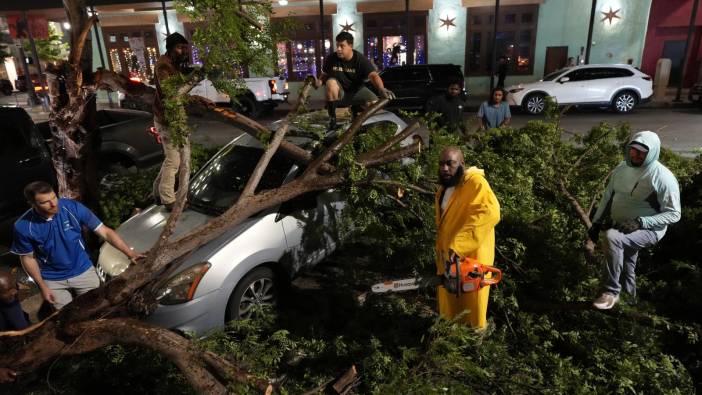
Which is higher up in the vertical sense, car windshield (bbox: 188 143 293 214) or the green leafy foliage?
car windshield (bbox: 188 143 293 214)

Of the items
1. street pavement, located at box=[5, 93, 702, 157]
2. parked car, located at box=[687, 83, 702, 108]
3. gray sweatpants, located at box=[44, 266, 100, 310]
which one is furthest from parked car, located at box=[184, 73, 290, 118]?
parked car, located at box=[687, 83, 702, 108]

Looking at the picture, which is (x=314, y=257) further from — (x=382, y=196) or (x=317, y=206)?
(x=382, y=196)

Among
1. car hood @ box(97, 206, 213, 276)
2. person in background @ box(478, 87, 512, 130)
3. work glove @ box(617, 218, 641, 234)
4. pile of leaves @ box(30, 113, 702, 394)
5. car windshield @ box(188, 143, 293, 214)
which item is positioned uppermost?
person in background @ box(478, 87, 512, 130)

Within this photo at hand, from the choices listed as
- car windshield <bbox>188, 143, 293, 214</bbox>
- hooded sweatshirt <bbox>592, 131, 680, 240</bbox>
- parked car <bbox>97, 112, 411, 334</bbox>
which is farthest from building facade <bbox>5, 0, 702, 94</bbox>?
hooded sweatshirt <bbox>592, 131, 680, 240</bbox>

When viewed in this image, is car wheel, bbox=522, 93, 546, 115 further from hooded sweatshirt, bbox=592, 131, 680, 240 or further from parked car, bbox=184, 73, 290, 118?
hooded sweatshirt, bbox=592, 131, 680, 240

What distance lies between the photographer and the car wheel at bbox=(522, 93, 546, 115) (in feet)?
48.0

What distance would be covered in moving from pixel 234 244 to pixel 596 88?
14.3 metres

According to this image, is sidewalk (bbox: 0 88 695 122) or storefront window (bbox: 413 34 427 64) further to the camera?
storefront window (bbox: 413 34 427 64)

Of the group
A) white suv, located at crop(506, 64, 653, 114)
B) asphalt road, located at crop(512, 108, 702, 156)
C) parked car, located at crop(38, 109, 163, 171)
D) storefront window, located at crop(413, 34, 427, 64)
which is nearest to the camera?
parked car, located at crop(38, 109, 163, 171)

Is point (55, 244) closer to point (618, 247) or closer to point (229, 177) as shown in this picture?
point (229, 177)

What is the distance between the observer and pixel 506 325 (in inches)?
153

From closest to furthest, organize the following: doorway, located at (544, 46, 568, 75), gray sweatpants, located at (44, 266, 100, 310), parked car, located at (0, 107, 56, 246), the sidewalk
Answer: gray sweatpants, located at (44, 266, 100, 310)
parked car, located at (0, 107, 56, 246)
the sidewalk
doorway, located at (544, 46, 568, 75)

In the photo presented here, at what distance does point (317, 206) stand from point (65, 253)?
92.4 inches

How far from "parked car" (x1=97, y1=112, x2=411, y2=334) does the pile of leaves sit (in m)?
0.26
